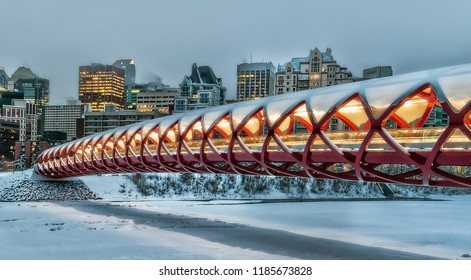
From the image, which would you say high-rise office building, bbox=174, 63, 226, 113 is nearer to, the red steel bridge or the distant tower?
the distant tower

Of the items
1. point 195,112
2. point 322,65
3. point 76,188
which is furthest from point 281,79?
point 195,112

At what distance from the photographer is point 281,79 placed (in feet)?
502

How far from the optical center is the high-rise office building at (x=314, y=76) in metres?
147

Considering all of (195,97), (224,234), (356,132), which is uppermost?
(195,97)

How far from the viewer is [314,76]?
487ft

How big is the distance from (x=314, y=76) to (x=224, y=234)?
119898 millimetres

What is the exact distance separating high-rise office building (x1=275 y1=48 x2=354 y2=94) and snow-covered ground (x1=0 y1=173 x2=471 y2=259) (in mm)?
98480

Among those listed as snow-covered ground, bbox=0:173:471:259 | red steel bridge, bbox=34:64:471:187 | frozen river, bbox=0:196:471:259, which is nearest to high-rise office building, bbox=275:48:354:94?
snow-covered ground, bbox=0:173:471:259

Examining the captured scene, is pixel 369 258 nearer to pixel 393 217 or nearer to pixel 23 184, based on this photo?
pixel 393 217

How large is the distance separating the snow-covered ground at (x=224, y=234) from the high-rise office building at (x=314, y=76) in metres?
98.5

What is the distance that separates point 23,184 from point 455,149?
5819 centimetres

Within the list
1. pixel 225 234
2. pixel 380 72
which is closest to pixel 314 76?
pixel 380 72

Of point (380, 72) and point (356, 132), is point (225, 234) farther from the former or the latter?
point (380, 72)

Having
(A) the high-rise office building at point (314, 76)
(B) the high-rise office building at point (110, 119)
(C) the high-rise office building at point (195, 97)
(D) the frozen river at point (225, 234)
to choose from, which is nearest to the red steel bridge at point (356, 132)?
(D) the frozen river at point (225, 234)
